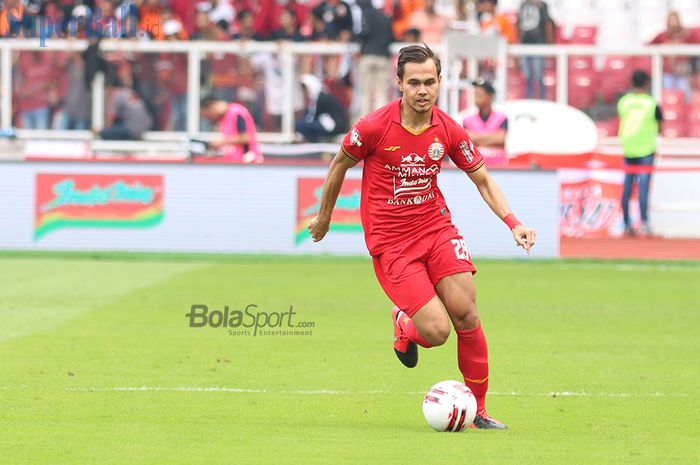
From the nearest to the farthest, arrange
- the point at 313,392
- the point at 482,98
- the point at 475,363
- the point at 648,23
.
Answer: the point at 475,363, the point at 313,392, the point at 482,98, the point at 648,23

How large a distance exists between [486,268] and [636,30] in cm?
1032

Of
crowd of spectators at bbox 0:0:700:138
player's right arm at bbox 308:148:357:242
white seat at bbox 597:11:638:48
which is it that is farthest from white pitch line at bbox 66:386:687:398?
white seat at bbox 597:11:638:48

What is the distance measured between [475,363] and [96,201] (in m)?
13.2

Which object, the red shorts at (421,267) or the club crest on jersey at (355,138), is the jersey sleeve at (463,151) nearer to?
the red shorts at (421,267)

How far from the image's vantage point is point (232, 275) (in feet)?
58.2

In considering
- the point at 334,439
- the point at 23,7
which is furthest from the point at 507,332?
the point at 23,7
